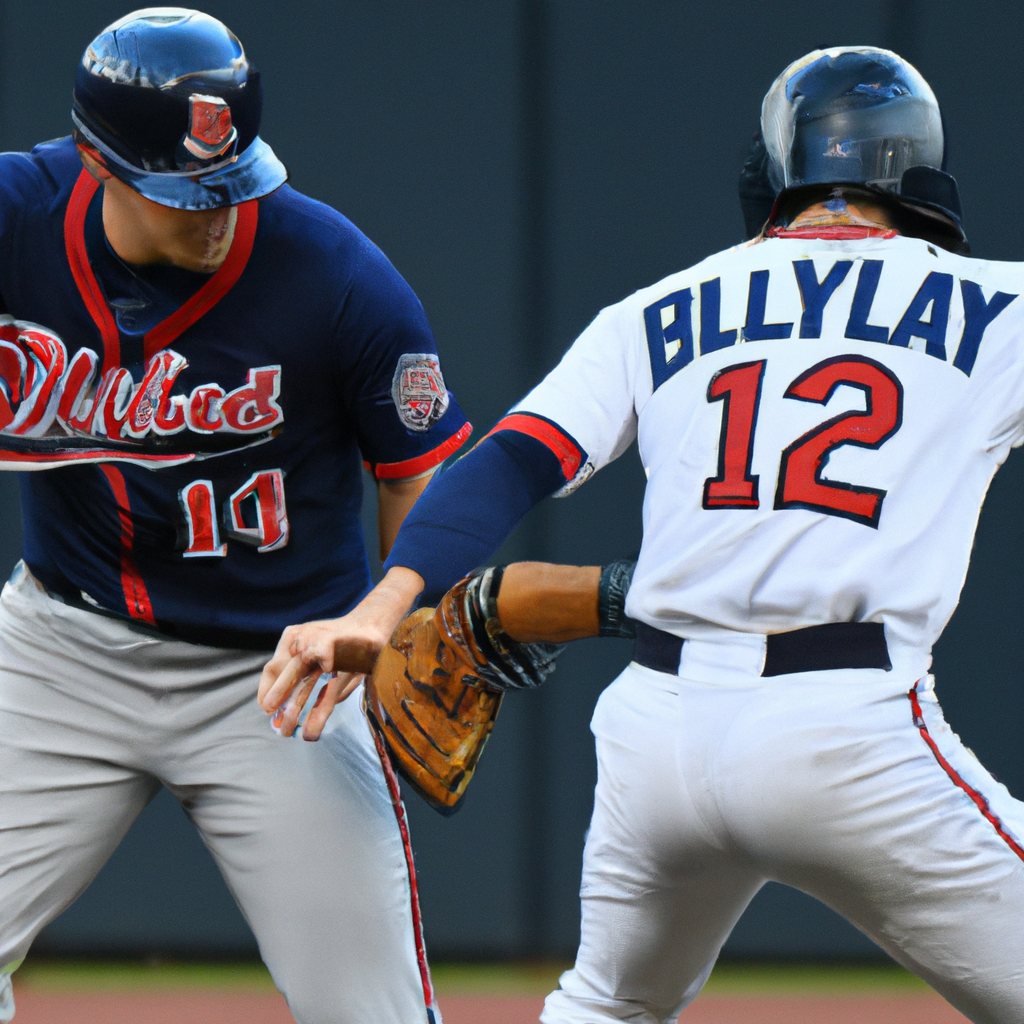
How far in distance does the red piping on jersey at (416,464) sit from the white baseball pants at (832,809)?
0.74m

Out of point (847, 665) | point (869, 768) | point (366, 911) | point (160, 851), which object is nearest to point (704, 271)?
point (847, 665)

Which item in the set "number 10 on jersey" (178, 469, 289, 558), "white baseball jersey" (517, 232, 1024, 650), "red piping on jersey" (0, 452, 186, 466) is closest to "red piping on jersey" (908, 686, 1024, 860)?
"white baseball jersey" (517, 232, 1024, 650)

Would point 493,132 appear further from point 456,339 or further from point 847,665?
point 847,665

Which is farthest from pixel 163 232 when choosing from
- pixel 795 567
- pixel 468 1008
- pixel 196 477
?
pixel 468 1008

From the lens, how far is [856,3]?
13.9 ft

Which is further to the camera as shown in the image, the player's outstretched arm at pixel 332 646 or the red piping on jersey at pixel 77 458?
the red piping on jersey at pixel 77 458

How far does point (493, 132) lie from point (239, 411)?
2219 mm

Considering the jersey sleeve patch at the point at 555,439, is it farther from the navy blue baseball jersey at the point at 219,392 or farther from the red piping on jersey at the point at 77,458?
the red piping on jersey at the point at 77,458

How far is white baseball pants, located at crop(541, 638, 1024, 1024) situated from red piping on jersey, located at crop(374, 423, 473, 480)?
2.43 feet

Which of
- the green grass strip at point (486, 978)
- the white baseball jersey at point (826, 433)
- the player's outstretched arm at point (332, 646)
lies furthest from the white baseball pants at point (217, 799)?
the green grass strip at point (486, 978)

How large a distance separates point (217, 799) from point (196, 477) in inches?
21.0

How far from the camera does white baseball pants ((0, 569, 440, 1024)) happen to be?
88.5 inches

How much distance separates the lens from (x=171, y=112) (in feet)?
7.31

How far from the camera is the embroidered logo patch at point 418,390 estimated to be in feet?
7.77
